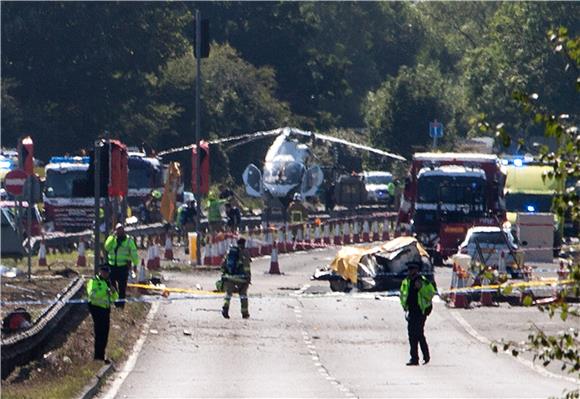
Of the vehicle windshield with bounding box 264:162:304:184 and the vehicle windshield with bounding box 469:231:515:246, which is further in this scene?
the vehicle windshield with bounding box 264:162:304:184

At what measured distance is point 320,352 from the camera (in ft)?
89.3

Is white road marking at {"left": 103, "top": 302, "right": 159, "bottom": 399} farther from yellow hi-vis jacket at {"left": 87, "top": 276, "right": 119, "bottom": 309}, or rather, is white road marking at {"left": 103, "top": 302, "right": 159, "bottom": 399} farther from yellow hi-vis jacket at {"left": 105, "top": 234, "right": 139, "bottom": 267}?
yellow hi-vis jacket at {"left": 105, "top": 234, "right": 139, "bottom": 267}

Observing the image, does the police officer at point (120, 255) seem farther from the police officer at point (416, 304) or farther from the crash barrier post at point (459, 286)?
the police officer at point (416, 304)

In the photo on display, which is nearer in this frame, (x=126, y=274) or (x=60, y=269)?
(x=126, y=274)

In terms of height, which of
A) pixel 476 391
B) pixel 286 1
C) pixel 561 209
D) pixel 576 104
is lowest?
pixel 476 391

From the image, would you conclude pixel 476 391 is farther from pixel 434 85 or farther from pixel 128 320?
pixel 434 85

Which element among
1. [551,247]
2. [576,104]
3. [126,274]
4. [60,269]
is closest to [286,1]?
[576,104]

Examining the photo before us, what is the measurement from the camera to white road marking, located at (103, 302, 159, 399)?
21938 mm

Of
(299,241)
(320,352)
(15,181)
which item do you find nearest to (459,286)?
(320,352)

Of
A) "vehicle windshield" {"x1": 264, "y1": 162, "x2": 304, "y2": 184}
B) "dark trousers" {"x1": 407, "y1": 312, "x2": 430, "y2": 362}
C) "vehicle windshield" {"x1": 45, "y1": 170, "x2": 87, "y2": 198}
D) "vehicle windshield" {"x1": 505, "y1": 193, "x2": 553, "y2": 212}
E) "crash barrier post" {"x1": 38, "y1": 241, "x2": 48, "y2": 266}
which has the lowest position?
"dark trousers" {"x1": 407, "y1": 312, "x2": 430, "y2": 362}

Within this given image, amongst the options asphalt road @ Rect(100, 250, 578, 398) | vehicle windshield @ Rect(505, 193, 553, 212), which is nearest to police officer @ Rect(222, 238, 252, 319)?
asphalt road @ Rect(100, 250, 578, 398)

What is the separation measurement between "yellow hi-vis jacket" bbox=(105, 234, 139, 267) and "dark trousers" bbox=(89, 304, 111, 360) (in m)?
6.75

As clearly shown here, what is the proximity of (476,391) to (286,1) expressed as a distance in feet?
267

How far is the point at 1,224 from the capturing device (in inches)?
1524
